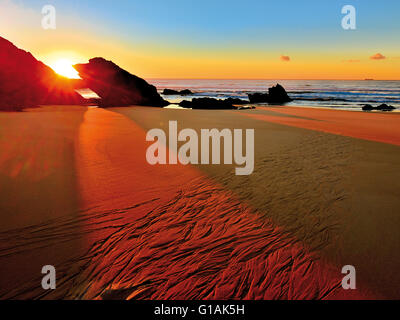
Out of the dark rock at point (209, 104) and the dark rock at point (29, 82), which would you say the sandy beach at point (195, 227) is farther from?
the dark rock at point (29, 82)

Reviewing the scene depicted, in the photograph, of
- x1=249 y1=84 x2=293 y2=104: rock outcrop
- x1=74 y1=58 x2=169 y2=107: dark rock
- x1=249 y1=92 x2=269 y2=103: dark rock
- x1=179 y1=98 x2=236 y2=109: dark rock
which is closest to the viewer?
x1=179 y1=98 x2=236 y2=109: dark rock

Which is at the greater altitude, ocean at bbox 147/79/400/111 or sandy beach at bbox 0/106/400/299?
ocean at bbox 147/79/400/111

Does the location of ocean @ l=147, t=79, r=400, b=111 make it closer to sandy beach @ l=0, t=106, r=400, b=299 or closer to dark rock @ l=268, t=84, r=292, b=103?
dark rock @ l=268, t=84, r=292, b=103

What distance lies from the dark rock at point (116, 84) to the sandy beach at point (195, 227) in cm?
2180

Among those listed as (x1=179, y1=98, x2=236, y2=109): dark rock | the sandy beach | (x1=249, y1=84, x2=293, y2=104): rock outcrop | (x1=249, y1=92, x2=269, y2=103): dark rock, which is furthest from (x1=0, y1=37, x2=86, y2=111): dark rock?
(x1=249, y1=84, x2=293, y2=104): rock outcrop

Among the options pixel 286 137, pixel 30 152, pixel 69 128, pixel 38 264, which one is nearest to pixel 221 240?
pixel 38 264

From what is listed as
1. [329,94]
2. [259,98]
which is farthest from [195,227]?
[329,94]

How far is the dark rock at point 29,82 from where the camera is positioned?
21.4m

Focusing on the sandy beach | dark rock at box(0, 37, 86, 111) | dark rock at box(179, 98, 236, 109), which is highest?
dark rock at box(0, 37, 86, 111)

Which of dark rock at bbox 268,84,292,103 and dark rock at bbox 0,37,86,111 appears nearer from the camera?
dark rock at bbox 0,37,86,111

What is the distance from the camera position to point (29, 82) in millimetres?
23391

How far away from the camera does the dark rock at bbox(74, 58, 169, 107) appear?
2705 centimetres

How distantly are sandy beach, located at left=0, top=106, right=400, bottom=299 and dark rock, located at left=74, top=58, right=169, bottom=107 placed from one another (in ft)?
71.5
